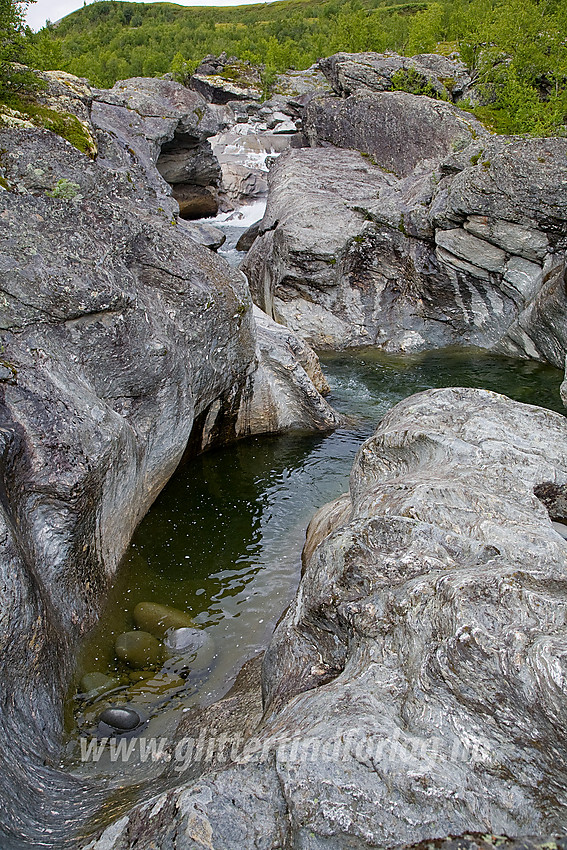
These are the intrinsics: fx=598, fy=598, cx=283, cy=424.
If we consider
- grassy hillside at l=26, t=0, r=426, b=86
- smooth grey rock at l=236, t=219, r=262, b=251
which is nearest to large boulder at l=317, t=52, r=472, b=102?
smooth grey rock at l=236, t=219, r=262, b=251

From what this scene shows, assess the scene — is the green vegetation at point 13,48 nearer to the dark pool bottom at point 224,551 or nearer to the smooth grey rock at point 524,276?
the dark pool bottom at point 224,551

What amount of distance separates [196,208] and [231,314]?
30.8 m

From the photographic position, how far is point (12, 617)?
668 cm

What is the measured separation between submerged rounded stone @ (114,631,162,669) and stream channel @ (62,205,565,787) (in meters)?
0.11

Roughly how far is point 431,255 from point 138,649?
19699 mm

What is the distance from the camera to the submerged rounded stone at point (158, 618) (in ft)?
30.0

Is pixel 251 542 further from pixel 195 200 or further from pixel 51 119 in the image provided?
pixel 195 200

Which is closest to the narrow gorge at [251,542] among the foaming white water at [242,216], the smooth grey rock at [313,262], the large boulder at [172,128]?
the large boulder at [172,128]

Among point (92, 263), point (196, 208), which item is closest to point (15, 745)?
point (92, 263)

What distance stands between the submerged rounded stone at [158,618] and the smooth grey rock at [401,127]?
25.2m

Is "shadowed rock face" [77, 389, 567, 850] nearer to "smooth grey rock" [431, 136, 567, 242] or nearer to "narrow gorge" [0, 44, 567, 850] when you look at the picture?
"narrow gorge" [0, 44, 567, 850]

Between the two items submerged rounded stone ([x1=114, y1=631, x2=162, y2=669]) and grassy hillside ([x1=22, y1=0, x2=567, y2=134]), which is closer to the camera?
submerged rounded stone ([x1=114, y1=631, x2=162, y2=669])

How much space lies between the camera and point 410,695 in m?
5.27

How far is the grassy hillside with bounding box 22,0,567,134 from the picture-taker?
31641mm
